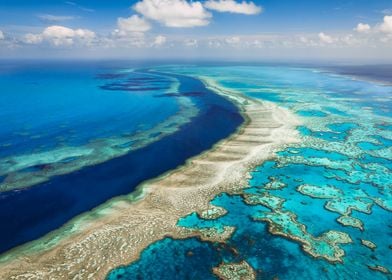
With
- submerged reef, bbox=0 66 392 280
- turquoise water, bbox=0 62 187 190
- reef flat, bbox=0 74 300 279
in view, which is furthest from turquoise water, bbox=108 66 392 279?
turquoise water, bbox=0 62 187 190

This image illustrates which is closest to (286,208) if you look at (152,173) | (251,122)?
(152,173)

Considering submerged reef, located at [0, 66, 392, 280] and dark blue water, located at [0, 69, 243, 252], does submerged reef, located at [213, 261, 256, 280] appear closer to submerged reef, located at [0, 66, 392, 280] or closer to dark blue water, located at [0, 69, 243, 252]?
submerged reef, located at [0, 66, 392, 280]

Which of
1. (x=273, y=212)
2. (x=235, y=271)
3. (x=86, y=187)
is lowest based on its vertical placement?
(x=86, y=187)

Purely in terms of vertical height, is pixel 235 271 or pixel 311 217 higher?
pixel 311 217

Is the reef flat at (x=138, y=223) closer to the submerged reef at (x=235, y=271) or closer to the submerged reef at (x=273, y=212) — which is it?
the submerged reef at (x=273, y=212)

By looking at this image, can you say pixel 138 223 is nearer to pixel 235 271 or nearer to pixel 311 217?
pixel 235 271

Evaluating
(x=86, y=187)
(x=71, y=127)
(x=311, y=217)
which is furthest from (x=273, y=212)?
(x=71, y=127)
